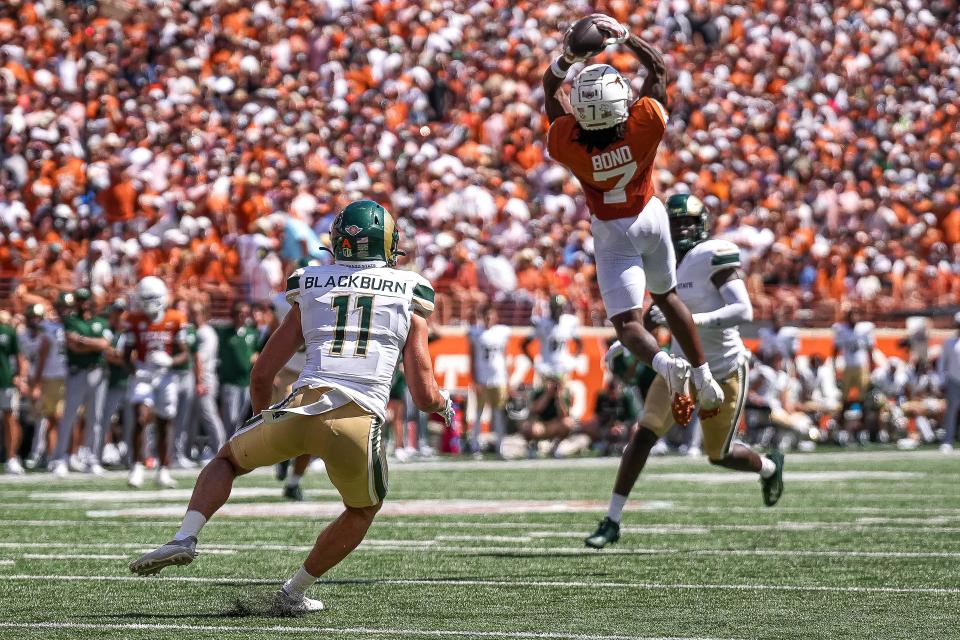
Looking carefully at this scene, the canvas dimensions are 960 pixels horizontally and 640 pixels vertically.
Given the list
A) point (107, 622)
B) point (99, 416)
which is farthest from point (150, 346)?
point (107, 622)

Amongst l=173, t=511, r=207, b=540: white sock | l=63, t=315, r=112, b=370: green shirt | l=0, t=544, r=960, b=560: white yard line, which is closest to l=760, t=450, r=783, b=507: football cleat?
l=0, t=544, r=960, b=560: white yard line

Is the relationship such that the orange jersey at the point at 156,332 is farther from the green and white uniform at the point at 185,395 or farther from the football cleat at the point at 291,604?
the football cleat at the point at 291,604

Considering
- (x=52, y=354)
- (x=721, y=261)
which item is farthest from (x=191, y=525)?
(x=52, y=354)

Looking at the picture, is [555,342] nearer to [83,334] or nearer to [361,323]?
[83,334]

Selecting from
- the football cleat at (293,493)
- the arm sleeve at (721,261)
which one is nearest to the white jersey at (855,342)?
the football cleat at (293,493)

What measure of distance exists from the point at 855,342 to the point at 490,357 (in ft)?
18.4

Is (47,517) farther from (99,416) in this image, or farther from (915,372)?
(915,372)

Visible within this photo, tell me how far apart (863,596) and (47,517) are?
559 cm

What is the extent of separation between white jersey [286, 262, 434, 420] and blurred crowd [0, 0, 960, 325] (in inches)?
Result: 444

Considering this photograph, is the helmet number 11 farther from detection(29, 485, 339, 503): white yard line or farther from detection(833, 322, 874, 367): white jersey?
detection(833, 322, 874, 367): white jersey

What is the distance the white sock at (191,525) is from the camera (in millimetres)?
5517

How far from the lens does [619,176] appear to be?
7.99m

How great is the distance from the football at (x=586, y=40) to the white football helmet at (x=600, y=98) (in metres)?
0.10

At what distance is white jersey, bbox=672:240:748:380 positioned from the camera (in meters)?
9.28
